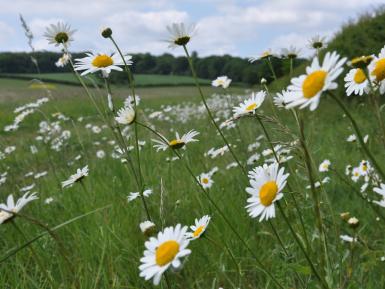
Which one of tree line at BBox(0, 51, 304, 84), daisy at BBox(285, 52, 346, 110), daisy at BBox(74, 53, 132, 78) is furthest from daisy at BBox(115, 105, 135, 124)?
tree line at BBox(0, 51, 304, 84)

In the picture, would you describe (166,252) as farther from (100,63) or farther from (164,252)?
(100,63)

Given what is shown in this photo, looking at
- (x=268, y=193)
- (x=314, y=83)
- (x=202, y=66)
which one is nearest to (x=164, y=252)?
(x=268, y=193)

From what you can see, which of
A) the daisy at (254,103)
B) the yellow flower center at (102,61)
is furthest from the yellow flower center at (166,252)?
the yellow flower center at (102,61)

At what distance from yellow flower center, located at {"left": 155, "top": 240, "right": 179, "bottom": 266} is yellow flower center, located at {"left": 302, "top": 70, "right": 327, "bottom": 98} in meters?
0.44

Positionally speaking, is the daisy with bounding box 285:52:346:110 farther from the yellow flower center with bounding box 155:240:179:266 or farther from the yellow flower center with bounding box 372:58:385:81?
the yellow flower center with bounding box 155:240:179:266

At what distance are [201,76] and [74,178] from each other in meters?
20.2

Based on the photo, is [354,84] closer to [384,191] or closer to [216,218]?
[384,191]

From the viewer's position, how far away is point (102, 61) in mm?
1564

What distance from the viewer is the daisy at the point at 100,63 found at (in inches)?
59.2

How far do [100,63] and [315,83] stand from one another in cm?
93

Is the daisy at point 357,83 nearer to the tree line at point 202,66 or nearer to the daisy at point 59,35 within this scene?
the daisy at point 59,35

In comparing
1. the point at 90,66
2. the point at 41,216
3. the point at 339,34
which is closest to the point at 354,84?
the point at 90,66

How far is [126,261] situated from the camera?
1.93 meters

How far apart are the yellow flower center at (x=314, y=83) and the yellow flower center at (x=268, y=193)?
0.27 meters
